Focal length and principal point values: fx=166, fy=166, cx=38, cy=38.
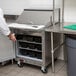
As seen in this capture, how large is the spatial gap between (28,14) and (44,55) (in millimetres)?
924

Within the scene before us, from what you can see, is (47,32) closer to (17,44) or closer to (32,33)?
(32,33)

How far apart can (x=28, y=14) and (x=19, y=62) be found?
97 cm

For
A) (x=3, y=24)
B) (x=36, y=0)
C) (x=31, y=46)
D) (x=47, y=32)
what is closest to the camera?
(x=3, y=24)

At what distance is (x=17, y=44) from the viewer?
329 cm

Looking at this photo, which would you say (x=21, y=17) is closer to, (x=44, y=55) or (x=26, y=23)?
(x=26, y=23)

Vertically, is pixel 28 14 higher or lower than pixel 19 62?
higher

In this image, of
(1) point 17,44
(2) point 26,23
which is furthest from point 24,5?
(1) point 17,44

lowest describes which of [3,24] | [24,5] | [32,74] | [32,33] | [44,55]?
[32,74]

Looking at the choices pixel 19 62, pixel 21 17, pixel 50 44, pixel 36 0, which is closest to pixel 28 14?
pixel 21 17

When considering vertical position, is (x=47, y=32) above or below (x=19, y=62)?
above

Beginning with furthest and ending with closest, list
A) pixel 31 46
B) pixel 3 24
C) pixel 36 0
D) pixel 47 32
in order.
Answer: pixel 36 0, pixel 31 46, pixel 47 32, pixel 3 24

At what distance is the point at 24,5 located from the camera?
373 cm

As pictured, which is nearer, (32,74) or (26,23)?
(32,74)

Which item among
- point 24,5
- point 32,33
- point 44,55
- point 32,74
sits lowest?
point 32,74
